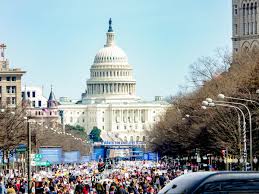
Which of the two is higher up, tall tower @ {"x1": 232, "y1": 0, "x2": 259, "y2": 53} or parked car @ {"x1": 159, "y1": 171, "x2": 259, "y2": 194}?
tall tower @ {"x1": 232, "y1": 0, "x2": 259, "y2": 53}

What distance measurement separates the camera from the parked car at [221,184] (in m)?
14.8

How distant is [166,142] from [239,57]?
28.1 meters

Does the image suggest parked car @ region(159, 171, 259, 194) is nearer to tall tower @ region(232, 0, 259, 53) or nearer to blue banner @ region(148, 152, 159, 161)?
blue banner @ region(148, 152, 159, 161)

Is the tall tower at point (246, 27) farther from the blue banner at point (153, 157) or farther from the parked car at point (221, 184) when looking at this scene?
the parked car at point (221, 184)

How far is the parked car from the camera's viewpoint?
14836 millimetres

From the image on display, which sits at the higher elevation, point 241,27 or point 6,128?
point 241,27

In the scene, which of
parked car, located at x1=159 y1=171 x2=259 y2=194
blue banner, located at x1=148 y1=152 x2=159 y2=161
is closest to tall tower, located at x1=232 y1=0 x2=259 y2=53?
blue banner, located at x1=148 y1=152 x2=159 y2=161

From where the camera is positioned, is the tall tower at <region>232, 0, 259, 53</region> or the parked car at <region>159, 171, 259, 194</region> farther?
the tall tower at <region>232, 0, 259, 53</region>

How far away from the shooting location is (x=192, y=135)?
337 feet

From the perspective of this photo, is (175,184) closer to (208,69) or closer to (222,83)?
(222,83)

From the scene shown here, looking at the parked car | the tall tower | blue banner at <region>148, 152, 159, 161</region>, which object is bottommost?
blue banner at <region>148, 152, 159, 161</region>

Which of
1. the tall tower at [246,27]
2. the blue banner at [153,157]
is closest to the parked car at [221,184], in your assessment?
the blue banner at [153,157]

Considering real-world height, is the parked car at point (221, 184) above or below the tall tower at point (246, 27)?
below

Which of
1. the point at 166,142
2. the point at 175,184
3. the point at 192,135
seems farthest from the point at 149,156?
the point at 175,184
